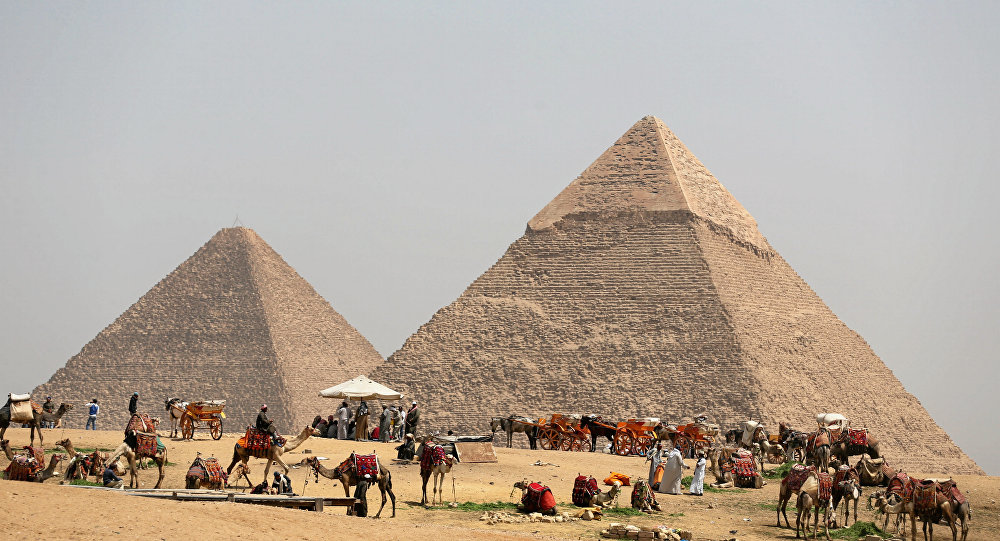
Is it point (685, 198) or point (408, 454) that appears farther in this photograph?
point (685, 198)

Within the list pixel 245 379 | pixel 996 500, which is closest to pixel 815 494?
pixel 996 500

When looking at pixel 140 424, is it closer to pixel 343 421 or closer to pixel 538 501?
pixel 538 501

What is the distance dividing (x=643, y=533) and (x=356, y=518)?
11.4 feet

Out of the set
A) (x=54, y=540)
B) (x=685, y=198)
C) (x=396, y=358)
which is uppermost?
(x=685, y=198)

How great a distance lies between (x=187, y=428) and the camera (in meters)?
32.3

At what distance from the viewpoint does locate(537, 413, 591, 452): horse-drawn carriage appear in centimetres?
3722

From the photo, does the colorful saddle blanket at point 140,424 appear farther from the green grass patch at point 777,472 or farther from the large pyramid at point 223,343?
the large pyramid at point 223,343

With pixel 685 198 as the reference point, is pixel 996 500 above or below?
below

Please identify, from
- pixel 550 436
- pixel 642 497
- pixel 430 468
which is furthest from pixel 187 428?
pixel 642 497

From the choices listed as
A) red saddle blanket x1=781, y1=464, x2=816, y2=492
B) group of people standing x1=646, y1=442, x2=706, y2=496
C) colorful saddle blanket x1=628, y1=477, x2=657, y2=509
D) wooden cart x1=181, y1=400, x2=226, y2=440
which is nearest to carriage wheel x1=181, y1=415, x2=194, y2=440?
wooden cart x1=181, y1=400, x2=226, y2=440

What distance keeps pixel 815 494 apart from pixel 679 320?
45243mm

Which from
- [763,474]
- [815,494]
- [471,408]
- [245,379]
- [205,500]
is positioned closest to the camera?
[205,500]

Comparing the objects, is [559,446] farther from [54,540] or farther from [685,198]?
[685,198]

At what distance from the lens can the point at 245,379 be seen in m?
91.1
